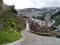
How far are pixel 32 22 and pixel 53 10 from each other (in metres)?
2.38

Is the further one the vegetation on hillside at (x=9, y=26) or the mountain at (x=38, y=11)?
the mountain at (x=38, y=11)

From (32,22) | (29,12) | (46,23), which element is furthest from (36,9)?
(32,22)

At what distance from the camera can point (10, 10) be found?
11.6 metres

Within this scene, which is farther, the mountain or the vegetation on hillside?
the mountain

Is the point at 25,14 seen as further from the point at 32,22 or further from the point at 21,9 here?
the point at 32,22

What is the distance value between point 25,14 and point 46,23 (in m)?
1.07

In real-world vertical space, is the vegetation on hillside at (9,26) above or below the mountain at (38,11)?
below

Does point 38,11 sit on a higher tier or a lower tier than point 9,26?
higher

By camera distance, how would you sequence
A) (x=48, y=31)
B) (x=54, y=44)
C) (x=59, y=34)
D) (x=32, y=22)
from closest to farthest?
(x=54, y=44)
(x=59, y=34)
(x=48, y=31)
(x=32, y=22)

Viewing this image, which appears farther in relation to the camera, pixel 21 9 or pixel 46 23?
pixel 46 23

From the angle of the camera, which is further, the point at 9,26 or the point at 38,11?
the point at 38,11

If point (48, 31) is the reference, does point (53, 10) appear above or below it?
above

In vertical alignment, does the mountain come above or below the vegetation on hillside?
above

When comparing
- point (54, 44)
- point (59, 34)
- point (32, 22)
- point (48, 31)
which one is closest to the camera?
point (54, 44)
